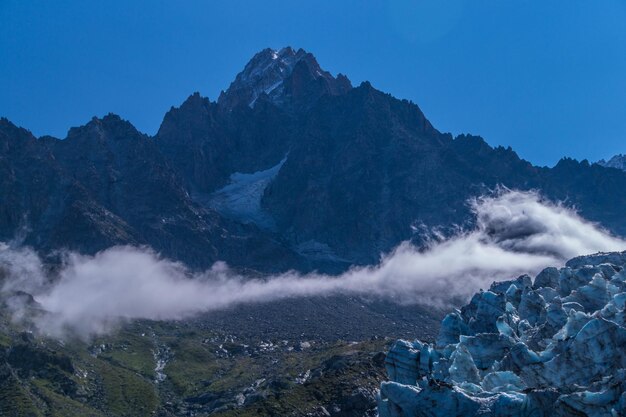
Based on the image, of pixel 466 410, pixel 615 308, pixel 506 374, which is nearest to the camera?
pixel 466 410

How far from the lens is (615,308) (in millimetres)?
81000

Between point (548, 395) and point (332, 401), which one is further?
point (332, 401)

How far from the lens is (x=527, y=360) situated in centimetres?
7506

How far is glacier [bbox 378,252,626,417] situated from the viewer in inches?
2274

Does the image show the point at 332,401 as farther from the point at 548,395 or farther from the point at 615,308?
the point at 548,395

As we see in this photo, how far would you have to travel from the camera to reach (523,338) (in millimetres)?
90688

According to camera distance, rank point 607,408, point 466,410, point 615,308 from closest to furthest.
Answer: point 607,408
point 466,410
point 615,308

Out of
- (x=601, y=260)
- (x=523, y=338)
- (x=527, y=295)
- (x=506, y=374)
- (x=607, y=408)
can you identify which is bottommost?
(x=607, y=408)

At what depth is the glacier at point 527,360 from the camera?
189 feet

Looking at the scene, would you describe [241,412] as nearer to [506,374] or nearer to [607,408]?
[506,374]

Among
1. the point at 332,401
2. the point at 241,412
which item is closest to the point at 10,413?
the point at 241,412

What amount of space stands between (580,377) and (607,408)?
16253mm

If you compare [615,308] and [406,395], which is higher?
[615,308]

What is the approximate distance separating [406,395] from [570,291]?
56083 mm
